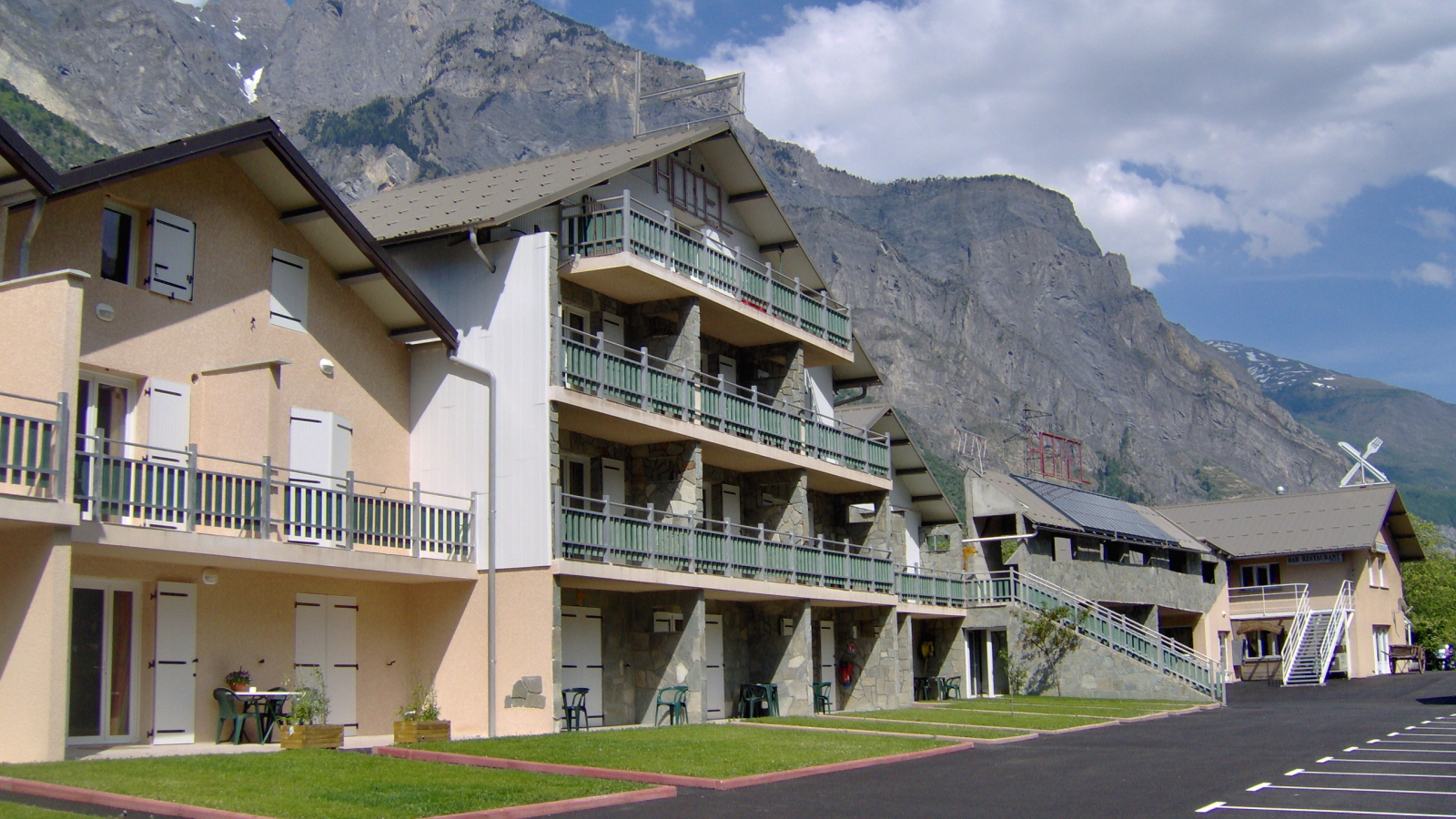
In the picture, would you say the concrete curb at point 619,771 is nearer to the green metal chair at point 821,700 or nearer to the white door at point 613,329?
the white door at point 613,329

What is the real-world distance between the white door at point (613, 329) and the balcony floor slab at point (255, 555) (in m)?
6.33

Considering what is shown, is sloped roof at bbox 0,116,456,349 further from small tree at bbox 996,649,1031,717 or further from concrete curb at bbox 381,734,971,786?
small tree at bbox 996,649,1031,717

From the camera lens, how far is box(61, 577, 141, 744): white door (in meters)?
17.2

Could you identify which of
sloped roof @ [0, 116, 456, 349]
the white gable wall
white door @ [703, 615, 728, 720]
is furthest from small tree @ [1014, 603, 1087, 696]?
sloped roof @ [0, 116, 456, 349]

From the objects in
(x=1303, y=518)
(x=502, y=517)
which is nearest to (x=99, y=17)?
(x=1303, y=518)

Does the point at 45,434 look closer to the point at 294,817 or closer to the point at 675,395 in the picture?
the point at 294,817

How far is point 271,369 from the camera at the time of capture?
63.5 ft

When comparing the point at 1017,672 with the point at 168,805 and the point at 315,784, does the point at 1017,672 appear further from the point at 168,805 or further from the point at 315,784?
the point at 168,805

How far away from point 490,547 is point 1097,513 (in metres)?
31.8

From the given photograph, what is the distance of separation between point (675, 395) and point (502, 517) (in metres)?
4.91

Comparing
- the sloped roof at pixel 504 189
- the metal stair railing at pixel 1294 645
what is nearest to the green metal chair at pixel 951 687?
the metal stair railing at pixel 1294 645

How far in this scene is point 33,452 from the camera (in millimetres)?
14820

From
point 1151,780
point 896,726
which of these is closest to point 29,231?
point 1151,780

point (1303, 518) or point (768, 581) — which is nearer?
point (768, 581)
